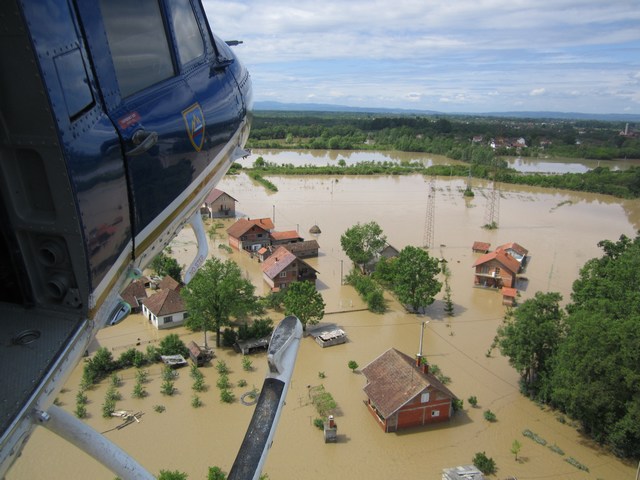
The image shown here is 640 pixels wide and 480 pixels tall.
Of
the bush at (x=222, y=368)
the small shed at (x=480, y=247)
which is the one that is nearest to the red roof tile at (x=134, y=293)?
the bush at (x=222, y=368)

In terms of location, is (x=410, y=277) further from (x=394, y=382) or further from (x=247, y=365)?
(x=247, y=365)

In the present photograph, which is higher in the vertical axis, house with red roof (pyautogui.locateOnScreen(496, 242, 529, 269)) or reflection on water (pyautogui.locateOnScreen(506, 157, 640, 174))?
house with red roof (pyautogui.locateOnScreen(496, 242, 529, 269))

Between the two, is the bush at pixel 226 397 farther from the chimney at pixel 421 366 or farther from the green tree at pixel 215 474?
the chimney at pixel 421 366

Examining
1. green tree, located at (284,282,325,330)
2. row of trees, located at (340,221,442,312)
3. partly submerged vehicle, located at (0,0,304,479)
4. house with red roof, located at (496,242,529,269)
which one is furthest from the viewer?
house with red roof, located at (496,242,529,269)

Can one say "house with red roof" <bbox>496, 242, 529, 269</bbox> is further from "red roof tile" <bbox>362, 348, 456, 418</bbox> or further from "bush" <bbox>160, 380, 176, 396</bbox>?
"bush" <bbox>160, 380, 176, 396</bbox>

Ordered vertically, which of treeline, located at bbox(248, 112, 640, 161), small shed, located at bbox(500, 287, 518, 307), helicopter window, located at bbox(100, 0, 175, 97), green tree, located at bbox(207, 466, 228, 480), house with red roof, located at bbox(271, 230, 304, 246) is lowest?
treeline, located at bbox(248, 112, 640, 161)

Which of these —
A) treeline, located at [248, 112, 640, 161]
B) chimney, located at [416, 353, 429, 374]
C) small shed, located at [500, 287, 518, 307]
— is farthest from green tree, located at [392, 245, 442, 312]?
→ treeline, located at [248, 112, 640, 161]
